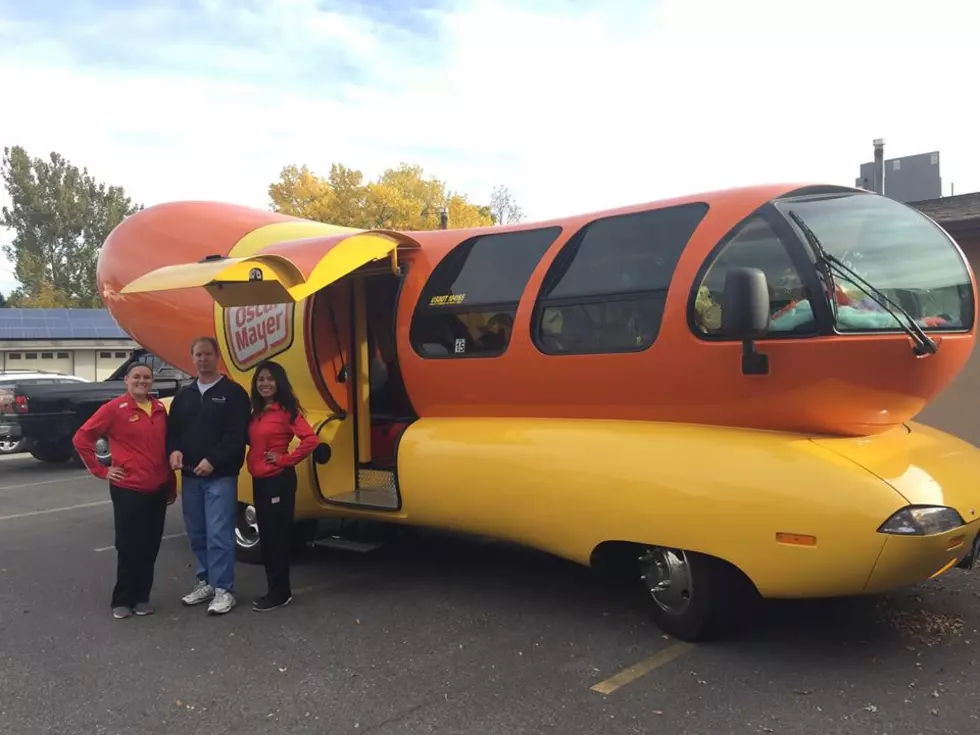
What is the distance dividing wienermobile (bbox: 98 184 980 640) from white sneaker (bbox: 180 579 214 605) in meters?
1.01

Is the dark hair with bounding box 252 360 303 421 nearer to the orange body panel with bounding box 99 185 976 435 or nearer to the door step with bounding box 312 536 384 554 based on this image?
the orange body panel with bounding box 99 185 976 435

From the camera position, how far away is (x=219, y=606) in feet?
17.7

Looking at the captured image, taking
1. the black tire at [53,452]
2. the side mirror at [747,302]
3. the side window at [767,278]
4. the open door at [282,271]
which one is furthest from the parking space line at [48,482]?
the side mirror at [747,302]

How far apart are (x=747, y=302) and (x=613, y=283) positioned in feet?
3.59

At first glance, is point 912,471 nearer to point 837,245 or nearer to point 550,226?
point 837,245

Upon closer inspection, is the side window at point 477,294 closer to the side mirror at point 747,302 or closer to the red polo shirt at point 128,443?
the side mirror at point 747,302

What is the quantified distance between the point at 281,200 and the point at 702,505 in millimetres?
36885

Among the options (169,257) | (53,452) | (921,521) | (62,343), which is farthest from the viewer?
(62,343)

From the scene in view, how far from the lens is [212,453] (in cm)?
535

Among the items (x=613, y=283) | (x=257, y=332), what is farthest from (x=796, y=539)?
(x=257, y=332)

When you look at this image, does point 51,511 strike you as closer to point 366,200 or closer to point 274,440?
point 274,440

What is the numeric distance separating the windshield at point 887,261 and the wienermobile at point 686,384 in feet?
0.04

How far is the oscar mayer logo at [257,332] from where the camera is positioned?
21.7 ft

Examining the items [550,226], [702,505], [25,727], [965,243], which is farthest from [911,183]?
[25,727]
